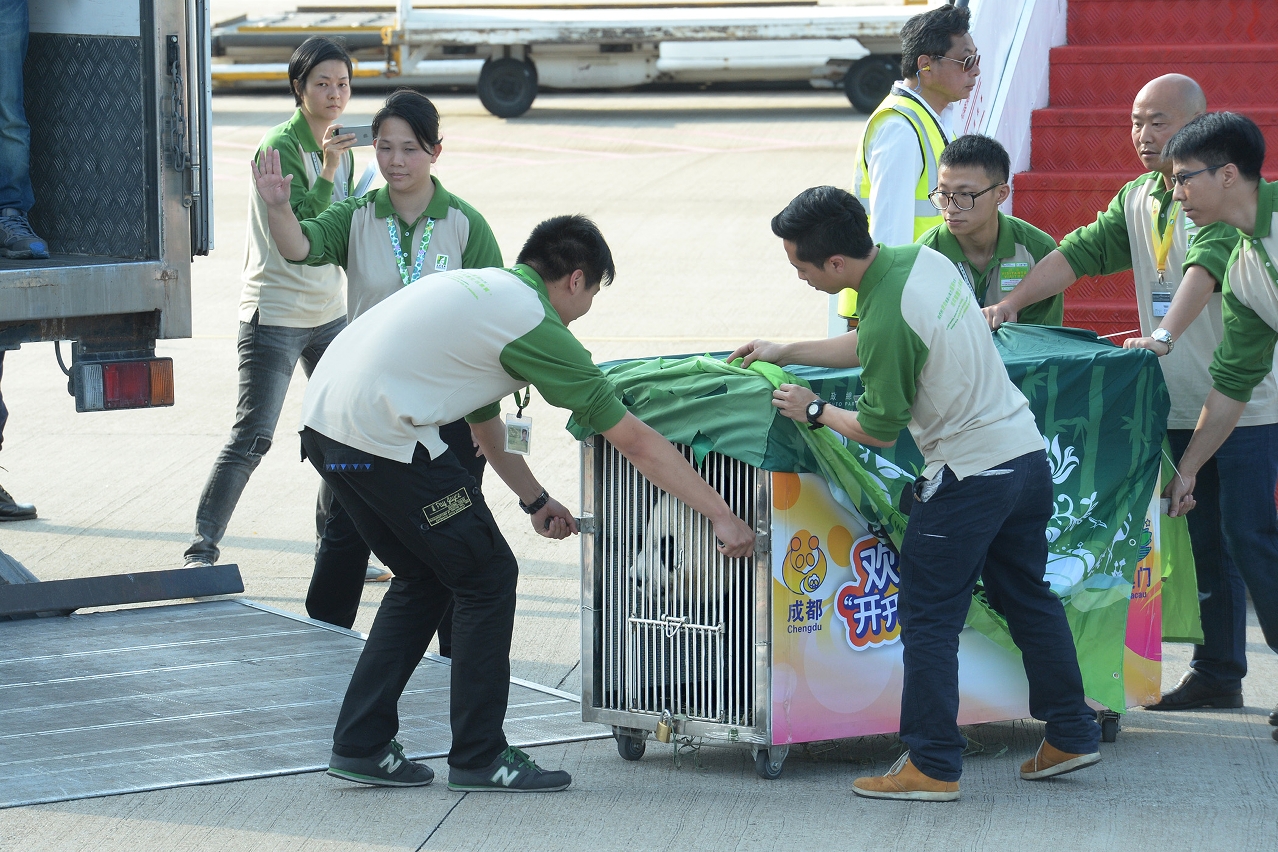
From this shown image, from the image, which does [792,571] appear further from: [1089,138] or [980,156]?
[1089,138]

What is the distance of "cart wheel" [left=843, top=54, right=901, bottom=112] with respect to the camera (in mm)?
20438

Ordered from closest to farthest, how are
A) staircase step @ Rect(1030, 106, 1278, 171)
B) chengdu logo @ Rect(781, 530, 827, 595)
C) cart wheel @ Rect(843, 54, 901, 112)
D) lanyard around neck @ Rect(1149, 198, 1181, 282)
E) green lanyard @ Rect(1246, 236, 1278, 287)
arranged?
chengdu logo @ Rect(781, 530, 827, 595) < green lanyard @ Rect(1246, 236, 1278, 287) < lanyard around neck @ Rect(1149, 198, 1181, 282) < staircase step @ Rect(1030, 106, 1278, 171) < cart wheel @ Rect(843, 54, 901, 112)

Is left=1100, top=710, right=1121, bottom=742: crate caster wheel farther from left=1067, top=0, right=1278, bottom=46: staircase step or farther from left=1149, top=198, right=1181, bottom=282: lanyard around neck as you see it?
left=1067, top=0, right=1278, bottom=46: staircase step

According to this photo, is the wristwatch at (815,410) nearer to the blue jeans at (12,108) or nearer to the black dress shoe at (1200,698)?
the black dress shoe at (1200,698)

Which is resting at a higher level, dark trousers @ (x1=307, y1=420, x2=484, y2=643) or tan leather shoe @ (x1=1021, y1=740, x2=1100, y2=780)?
dark trousers @ (x1=307, y1=420, x2=484, y2=643)

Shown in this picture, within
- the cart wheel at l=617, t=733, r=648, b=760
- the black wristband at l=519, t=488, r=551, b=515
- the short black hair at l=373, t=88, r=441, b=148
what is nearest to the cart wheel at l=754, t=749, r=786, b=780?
the cart wheel at l=617, t=733, r=648, b=760

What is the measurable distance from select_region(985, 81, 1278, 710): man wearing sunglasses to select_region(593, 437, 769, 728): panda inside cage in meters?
1.22

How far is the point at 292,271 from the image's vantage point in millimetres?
6043

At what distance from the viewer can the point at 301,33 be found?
71.5 ft

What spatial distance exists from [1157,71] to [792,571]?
16.2 ft

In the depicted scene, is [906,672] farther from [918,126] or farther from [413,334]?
[918,126]

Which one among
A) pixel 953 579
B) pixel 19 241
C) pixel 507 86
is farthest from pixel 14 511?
pixel 507 86

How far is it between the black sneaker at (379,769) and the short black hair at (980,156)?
2.35 meters

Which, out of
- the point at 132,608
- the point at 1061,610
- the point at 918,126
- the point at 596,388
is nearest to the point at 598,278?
the point at 596,388
